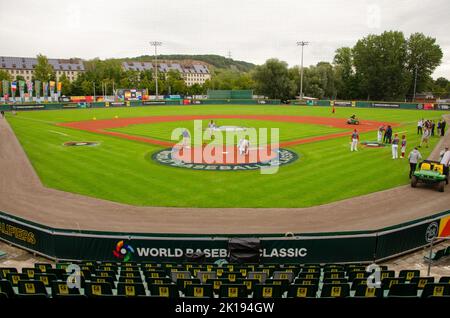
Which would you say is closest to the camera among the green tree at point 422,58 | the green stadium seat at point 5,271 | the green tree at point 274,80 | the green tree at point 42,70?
the green stadium seat at point 5,271

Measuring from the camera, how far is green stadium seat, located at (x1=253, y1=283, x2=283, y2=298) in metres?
8.36

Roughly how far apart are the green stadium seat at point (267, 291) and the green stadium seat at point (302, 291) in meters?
0.31

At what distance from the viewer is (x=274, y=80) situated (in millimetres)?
110625

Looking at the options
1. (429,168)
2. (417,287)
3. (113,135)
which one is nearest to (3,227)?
(417,287)

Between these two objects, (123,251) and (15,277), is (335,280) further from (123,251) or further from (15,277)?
(15,277)

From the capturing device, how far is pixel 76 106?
80688 millimetres

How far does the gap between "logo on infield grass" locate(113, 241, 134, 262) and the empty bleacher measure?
197cm

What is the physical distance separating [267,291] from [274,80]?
10677 cm

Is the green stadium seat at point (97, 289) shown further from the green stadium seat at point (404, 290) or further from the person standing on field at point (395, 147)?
the person standing on field at point (395, 147)

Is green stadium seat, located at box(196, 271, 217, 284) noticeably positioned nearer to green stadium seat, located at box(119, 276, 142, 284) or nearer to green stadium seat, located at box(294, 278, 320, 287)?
green stadium seat, located at box(119, 276, 142, 284)

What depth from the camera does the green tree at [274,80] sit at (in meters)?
110

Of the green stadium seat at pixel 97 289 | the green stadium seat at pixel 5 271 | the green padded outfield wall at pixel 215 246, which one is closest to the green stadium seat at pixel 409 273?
the green padded outfield wall at pixel 215 246

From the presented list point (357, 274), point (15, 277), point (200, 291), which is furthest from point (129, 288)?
point (357, 274)

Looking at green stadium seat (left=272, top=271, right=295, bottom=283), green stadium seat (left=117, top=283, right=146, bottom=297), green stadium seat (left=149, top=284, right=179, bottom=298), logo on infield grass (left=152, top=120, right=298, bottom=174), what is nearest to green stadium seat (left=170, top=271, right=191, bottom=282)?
green stadium seat (left=149, top=284, right=179, bottom=298)
